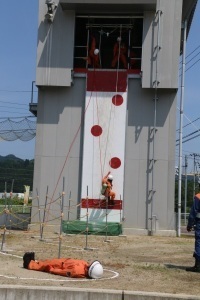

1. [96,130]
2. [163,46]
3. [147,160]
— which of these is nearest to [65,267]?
[147,160]

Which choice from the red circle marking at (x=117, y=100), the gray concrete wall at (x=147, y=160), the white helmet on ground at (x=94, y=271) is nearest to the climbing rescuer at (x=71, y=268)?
the white helmet on ground at (x=94, y=271)

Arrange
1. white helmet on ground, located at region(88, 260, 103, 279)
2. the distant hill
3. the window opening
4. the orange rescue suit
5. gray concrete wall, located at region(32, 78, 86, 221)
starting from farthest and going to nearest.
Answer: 1. the distant hill
2. the window opening
3. gray concrete wall, located at region(32, 78, 86, 221)
4. the orange rescue suit
5. white helmet on ground, located at region(88, 260, 103, 279)

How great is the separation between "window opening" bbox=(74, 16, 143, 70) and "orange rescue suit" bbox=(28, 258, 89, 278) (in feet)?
42.5

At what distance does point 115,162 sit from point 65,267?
11.3m

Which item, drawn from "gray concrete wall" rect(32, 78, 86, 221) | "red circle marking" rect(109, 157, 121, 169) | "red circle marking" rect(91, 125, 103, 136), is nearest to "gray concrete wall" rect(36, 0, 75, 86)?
"gray concrete wall" rect(32, 78, 86, 221)

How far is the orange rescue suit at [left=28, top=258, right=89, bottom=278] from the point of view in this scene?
361 inches

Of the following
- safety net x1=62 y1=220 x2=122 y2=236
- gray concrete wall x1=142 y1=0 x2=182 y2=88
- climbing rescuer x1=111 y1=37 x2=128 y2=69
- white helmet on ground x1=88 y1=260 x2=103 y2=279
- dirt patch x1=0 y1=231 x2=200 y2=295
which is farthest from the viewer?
climbing rescuer x1=111 y1=37 x2=128 y2=69

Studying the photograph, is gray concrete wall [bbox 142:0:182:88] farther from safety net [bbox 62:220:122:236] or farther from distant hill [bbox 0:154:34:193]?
distant hill [bbox 0:154:34:193]

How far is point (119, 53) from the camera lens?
2158cm

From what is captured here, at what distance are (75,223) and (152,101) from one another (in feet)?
18.5

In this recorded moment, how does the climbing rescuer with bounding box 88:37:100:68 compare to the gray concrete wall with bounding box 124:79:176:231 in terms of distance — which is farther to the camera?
the climbing rescuer with bounding box 88:37:100:68

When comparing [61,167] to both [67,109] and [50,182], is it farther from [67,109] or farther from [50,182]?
[67,109]

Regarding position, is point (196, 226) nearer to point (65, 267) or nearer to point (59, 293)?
point (65, 267)

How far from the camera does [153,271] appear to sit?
10109 mm
